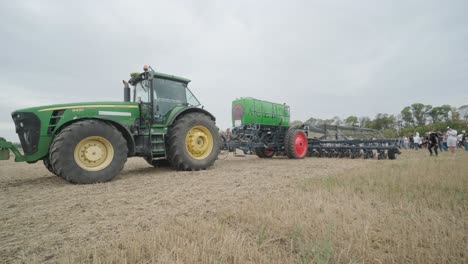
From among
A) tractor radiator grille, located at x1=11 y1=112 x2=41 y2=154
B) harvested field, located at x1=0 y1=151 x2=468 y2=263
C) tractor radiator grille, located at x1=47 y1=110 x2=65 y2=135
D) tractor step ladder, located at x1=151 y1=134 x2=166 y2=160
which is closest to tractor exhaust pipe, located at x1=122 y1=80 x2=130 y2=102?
tractor step ladder, located at x1=151 y1=134 x2=166 y2=160

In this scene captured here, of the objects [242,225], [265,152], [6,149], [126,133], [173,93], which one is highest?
[173,93]

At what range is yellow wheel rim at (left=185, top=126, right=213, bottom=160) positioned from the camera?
20.4ft

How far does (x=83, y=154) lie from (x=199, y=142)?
8.89ft

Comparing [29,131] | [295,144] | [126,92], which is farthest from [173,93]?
[295,144]

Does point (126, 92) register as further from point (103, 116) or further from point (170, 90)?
point (103, 116)

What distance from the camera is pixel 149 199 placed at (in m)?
3.29

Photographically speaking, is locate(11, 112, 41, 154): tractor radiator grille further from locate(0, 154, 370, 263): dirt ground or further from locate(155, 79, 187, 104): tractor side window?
locate(155, 79, 187, 104): tractor side window

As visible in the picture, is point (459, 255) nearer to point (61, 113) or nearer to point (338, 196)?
point (338, 196)

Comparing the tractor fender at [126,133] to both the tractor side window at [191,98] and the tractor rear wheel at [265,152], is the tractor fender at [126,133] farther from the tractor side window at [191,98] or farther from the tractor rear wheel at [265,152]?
the tractor rear wheel at [265,152]

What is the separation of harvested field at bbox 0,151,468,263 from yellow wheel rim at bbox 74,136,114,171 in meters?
0.85

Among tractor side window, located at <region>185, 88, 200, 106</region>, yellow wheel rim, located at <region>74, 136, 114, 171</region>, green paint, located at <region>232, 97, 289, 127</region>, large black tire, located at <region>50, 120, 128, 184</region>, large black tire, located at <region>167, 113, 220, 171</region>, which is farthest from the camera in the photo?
green paint, located at <region>232, 97, 289, 127</region>

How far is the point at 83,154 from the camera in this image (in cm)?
453

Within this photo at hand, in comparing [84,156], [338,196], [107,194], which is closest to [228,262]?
[338,196]

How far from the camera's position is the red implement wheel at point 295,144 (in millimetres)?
9469
